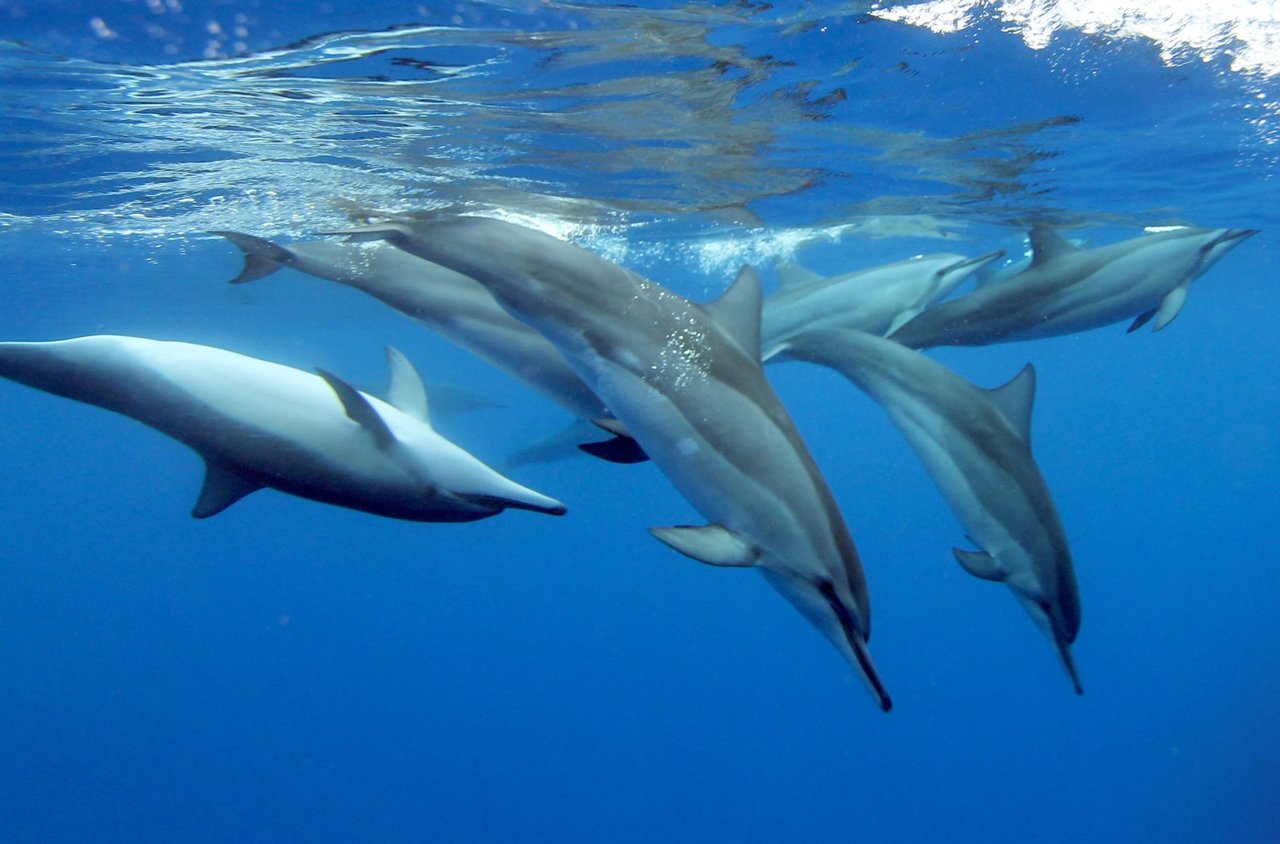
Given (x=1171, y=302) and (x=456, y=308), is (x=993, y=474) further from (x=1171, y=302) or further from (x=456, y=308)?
(x=1171, y=302)

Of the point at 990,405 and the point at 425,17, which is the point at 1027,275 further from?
the point at 425,17

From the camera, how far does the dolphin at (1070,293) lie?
22.7 ft

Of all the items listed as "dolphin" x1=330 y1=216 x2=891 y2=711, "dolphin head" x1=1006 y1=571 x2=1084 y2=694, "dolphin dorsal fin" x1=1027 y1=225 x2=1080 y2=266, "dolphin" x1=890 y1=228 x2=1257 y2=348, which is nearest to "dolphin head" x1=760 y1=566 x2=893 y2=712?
"dolphin" x1=330 y1=216 x2=891 y2=711

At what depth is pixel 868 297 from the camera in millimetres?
7266

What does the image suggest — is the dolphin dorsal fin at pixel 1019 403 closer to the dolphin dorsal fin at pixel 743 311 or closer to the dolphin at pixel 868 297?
the dolphin at pixel 868 297

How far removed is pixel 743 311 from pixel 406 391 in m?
2.15

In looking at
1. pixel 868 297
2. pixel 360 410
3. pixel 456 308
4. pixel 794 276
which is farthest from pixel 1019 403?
pixel 360 410

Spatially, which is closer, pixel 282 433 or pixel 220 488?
pixel 282 433

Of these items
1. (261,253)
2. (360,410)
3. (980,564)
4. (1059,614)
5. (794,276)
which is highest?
(261,253)

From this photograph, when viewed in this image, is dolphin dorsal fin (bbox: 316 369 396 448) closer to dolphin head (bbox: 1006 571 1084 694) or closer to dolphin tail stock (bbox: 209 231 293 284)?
dolphin tail stock (bbox: 209 231 293 284)

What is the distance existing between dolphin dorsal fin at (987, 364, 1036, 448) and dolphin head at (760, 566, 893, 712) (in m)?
2.33

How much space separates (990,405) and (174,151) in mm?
10473

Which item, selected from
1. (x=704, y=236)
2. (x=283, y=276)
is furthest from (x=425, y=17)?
(x=283, y=276)

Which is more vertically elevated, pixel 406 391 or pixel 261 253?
pixel 261 253
